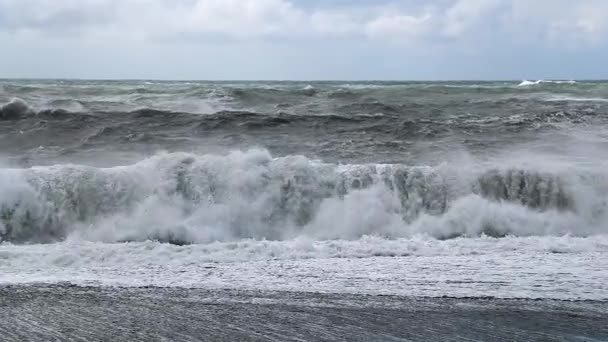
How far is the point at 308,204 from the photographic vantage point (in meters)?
9.67

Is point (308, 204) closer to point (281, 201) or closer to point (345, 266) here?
point (281, 201)

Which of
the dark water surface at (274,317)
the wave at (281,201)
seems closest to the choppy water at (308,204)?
the wave at (281,201)

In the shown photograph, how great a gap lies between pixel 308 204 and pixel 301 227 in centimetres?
65

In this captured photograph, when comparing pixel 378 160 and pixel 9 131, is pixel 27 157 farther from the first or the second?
pixel 378 160

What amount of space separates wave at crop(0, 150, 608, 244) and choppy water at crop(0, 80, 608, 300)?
26 millimetres

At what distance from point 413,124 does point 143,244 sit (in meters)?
10.3

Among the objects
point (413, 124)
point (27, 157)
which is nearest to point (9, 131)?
point (27, 157)

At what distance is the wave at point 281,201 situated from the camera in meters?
8.70

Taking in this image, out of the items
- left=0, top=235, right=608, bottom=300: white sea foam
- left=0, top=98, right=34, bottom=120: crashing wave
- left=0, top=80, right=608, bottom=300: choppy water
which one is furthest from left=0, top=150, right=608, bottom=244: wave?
left=0, top=98, right=34, bottom=120: crashing wave

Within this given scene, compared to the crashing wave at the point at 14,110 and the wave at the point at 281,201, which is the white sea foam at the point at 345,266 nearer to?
the wave at the point at 281,201

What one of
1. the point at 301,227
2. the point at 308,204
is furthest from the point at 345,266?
the point at 308,204

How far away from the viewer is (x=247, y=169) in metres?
10.2

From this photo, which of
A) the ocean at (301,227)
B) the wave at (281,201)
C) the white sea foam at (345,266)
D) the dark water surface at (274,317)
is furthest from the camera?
the wave at (281,201)

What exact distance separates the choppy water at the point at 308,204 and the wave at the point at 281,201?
0.03 meters
